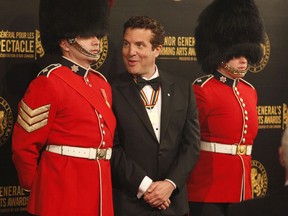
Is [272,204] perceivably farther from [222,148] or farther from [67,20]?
[222,148]

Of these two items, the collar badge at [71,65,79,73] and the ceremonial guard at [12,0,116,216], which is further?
the collar badge at [71,65,79,73]

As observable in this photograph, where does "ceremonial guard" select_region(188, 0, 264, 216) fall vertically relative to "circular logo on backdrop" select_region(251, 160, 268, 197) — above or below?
above

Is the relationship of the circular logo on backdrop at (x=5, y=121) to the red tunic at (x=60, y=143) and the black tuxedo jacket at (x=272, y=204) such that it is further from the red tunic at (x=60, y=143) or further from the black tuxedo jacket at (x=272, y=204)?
the black tuxedo jacket at (x=272, y=204)

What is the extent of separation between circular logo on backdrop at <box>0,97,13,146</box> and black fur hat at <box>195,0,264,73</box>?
1271mm

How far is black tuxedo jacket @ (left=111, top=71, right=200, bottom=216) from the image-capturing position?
12.2 ft

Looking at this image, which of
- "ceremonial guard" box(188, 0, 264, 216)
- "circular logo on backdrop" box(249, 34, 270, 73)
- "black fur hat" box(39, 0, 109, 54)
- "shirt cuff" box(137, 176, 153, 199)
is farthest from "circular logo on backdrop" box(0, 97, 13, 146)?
"circular logo on backdrop" box(249, 34, 270, 73)

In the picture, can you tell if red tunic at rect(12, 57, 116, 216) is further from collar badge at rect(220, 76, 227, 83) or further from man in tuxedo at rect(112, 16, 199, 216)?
collar badge at rect(220, 76, 227, 83)

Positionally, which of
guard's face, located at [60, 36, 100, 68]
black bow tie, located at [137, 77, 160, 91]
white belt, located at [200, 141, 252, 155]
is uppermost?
guard's face, located at [60, 36, 100, 68]

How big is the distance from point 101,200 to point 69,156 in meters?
0.28

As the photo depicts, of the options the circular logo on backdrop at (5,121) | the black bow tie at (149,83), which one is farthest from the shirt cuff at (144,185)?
the circular logo on backdrop at (5,121)

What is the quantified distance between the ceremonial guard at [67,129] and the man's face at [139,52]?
10.0 inches

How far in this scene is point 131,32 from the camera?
12.6ft

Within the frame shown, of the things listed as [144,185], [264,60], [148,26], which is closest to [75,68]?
[148,26]

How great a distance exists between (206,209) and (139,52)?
1042 millimetres
